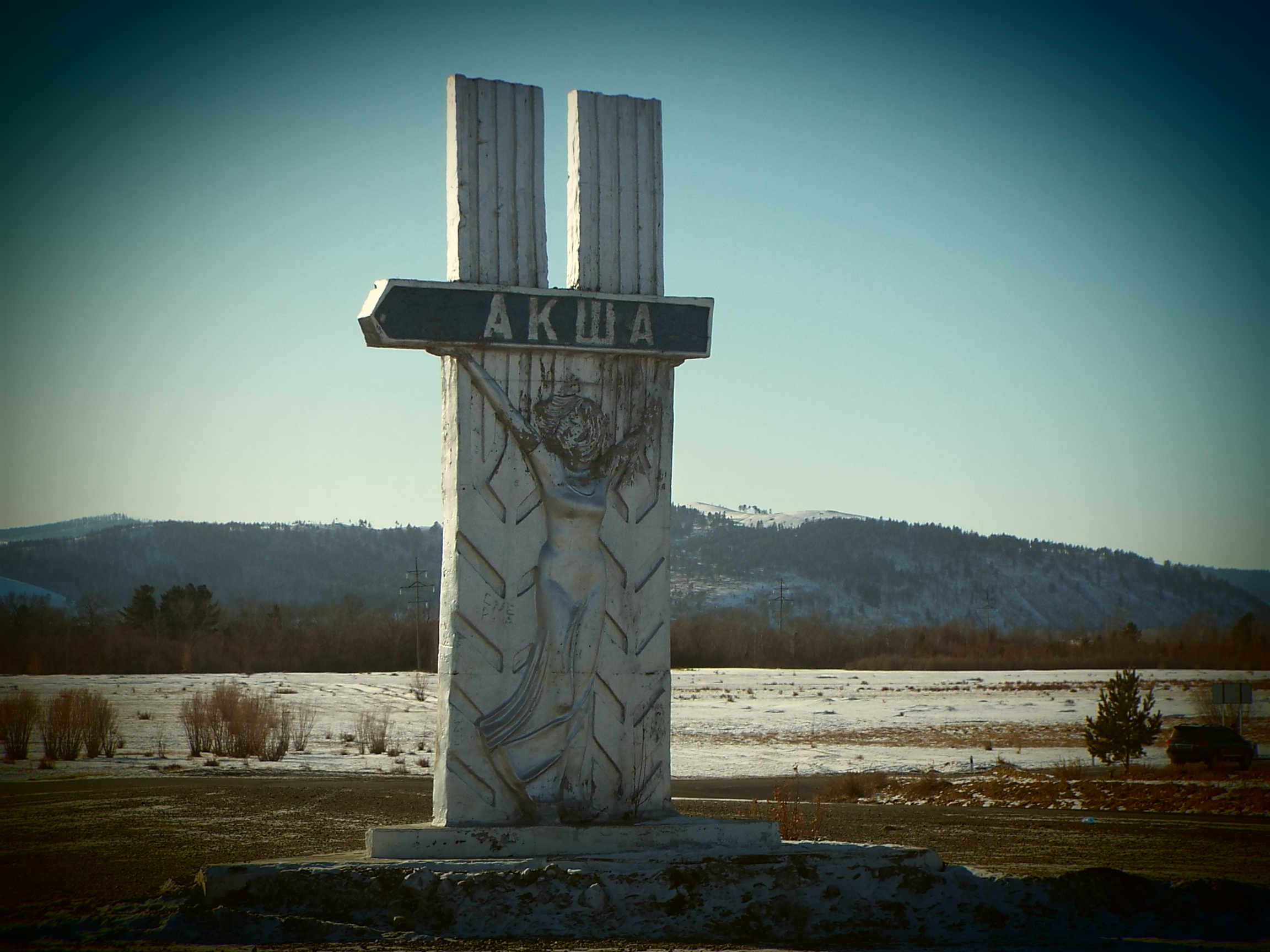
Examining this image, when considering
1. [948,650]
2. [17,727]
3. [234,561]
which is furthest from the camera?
[234,561]

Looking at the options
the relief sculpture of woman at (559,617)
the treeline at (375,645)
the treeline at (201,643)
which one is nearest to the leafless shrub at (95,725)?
the relief sculpture of woman at (559,617)

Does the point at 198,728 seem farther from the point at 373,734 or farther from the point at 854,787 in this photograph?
the point at 854,787

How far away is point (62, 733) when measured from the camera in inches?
945

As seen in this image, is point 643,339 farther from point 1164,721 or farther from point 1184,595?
point 1184,595

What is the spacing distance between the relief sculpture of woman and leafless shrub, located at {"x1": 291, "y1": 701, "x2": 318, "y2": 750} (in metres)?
19.4

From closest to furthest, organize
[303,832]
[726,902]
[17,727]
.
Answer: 1. [726,902]
2. [303,832]
3. [17,727]

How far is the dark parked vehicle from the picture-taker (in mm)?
28031

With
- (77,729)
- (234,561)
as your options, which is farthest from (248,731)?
(234,561)

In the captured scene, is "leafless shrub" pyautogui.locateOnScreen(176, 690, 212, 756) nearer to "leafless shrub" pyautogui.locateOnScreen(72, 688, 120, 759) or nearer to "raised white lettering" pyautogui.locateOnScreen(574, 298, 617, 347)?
"leafless shrub" pyautogui.locateOnScreen(72, 688, 120, 759)

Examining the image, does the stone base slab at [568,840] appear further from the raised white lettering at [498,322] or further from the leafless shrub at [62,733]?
the leafless shrub at [62,733]

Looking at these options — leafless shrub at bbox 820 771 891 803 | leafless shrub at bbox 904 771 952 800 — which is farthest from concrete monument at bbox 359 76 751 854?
leafless shrub at bbox 904 771 952 800

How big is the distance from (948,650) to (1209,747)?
6817cm

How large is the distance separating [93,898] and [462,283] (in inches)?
191

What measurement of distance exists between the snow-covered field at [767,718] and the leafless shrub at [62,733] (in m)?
0.61
